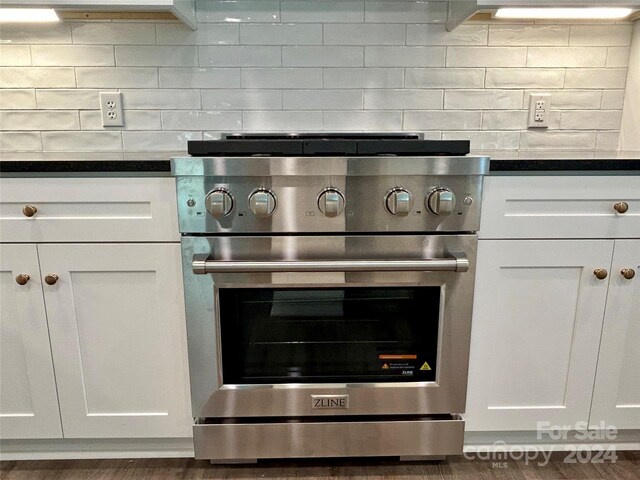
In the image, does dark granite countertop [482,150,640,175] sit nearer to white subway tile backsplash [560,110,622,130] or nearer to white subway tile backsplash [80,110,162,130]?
white subway tile backsplash [560,110,622,130]

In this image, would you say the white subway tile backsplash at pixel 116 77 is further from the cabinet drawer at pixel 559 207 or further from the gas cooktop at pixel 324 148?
the cabinet drawer at pixel 559 207

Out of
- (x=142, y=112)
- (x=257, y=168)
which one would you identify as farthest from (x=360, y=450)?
(x=142, y=112)

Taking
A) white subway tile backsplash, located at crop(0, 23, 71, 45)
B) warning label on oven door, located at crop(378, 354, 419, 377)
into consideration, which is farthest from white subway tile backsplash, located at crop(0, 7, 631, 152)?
warning label on oven door, located at crop(378, 354, 419, 377)

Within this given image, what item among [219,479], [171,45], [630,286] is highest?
[171,45]

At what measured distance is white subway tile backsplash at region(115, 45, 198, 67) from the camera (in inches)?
58.2

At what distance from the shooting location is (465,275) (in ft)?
3.55

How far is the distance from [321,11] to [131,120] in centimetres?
Answer: 79

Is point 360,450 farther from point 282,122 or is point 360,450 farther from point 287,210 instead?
point 282,122

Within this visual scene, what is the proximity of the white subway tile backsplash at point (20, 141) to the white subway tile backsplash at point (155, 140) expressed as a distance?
0.32 meters

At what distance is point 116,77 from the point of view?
1497 mm

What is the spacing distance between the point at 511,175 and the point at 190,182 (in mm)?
798

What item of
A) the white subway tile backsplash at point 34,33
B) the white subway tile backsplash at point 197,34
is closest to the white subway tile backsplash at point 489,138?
the white subway tile backsplash at point 197,34

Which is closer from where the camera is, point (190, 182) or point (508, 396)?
point (190, 182)

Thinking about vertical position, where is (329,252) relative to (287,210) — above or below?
below
